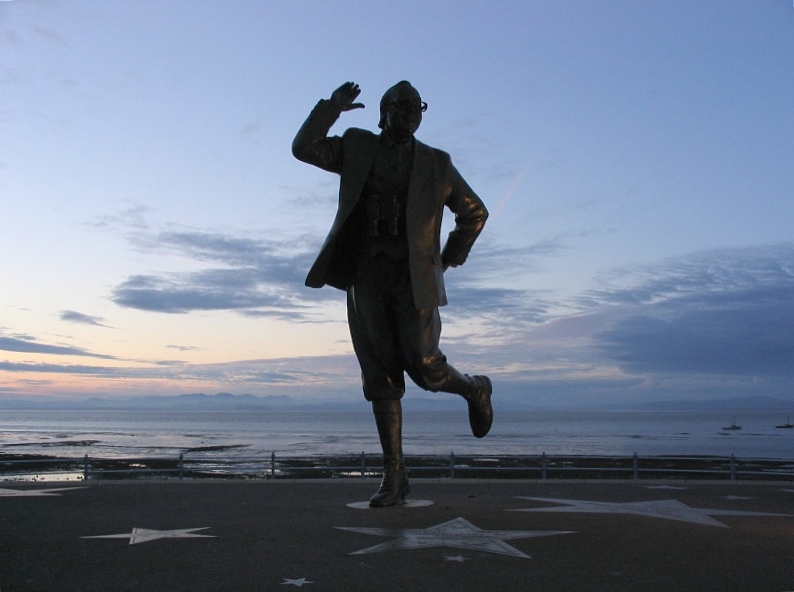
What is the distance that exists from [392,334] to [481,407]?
1047 mm

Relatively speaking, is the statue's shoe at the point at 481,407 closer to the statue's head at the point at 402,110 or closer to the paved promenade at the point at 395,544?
the paved promenade at the point at 395,544

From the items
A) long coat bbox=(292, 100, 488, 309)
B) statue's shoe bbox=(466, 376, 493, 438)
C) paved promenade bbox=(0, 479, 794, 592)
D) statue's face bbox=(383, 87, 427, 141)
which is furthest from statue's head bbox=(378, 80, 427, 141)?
paved promenade bbox=(0, 479, 794, 592)

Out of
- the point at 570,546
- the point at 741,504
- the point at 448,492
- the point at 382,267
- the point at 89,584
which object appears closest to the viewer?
the point at 89,584

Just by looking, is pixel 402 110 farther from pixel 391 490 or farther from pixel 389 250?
pixel 391 490

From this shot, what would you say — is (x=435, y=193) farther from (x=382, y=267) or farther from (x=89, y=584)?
(x=89, y=584)

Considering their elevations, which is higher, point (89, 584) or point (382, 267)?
point (382, 267)

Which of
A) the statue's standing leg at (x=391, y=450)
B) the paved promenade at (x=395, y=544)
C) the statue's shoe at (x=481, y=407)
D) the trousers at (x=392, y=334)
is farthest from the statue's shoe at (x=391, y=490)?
the statue's shoe at (x=481, y=407)

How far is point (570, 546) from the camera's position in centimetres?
447

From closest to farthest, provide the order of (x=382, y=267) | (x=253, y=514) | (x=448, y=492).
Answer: (x=253, y=514)
(x=382, y=267)
(x=448, y=492)

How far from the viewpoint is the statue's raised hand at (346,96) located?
614 cm

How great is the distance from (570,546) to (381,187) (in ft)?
10.7

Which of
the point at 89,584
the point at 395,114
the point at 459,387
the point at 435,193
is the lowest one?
the point at 89,584

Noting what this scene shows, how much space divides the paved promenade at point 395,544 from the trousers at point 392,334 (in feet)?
3.44

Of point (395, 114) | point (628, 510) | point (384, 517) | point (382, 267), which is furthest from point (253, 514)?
point (395, 114)
